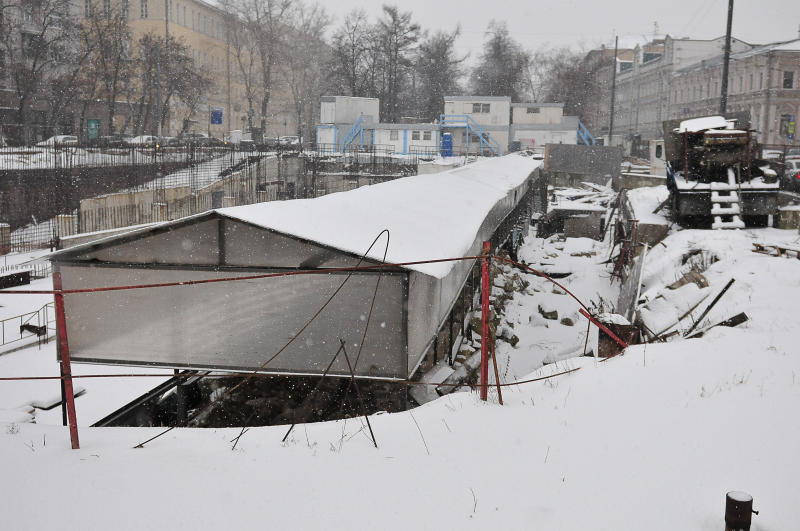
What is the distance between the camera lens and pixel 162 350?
22.6 ft

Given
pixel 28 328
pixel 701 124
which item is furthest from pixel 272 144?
pixel 701 124

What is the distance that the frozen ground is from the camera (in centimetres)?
358

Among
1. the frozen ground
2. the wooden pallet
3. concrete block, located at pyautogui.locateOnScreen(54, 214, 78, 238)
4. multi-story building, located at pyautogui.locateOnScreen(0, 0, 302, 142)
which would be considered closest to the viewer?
the frozen ground

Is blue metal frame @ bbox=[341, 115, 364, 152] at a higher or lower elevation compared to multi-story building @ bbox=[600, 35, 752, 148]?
lower

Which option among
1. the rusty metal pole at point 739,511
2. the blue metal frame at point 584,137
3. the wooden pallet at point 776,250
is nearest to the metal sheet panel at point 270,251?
the rusty metal pole at point 739,511

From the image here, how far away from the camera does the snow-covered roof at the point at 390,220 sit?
637cm

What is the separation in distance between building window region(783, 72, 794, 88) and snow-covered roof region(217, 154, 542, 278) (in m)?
50.0

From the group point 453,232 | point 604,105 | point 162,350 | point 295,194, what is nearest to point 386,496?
point 162,350

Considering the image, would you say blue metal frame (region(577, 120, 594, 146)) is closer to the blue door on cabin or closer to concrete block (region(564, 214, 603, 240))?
the blue door on cabin

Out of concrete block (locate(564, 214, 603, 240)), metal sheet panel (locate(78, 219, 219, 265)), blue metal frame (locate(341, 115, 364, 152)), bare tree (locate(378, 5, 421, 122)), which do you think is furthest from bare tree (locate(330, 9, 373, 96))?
metal sheet panel (locate(78, 219, 219, 265))

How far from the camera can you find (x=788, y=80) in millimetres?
51219

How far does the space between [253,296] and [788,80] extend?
56.7 metres

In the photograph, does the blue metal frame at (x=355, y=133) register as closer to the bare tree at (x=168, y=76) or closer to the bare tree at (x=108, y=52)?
the bare tree at (x=168, y=76)

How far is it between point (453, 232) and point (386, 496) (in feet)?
17.9
